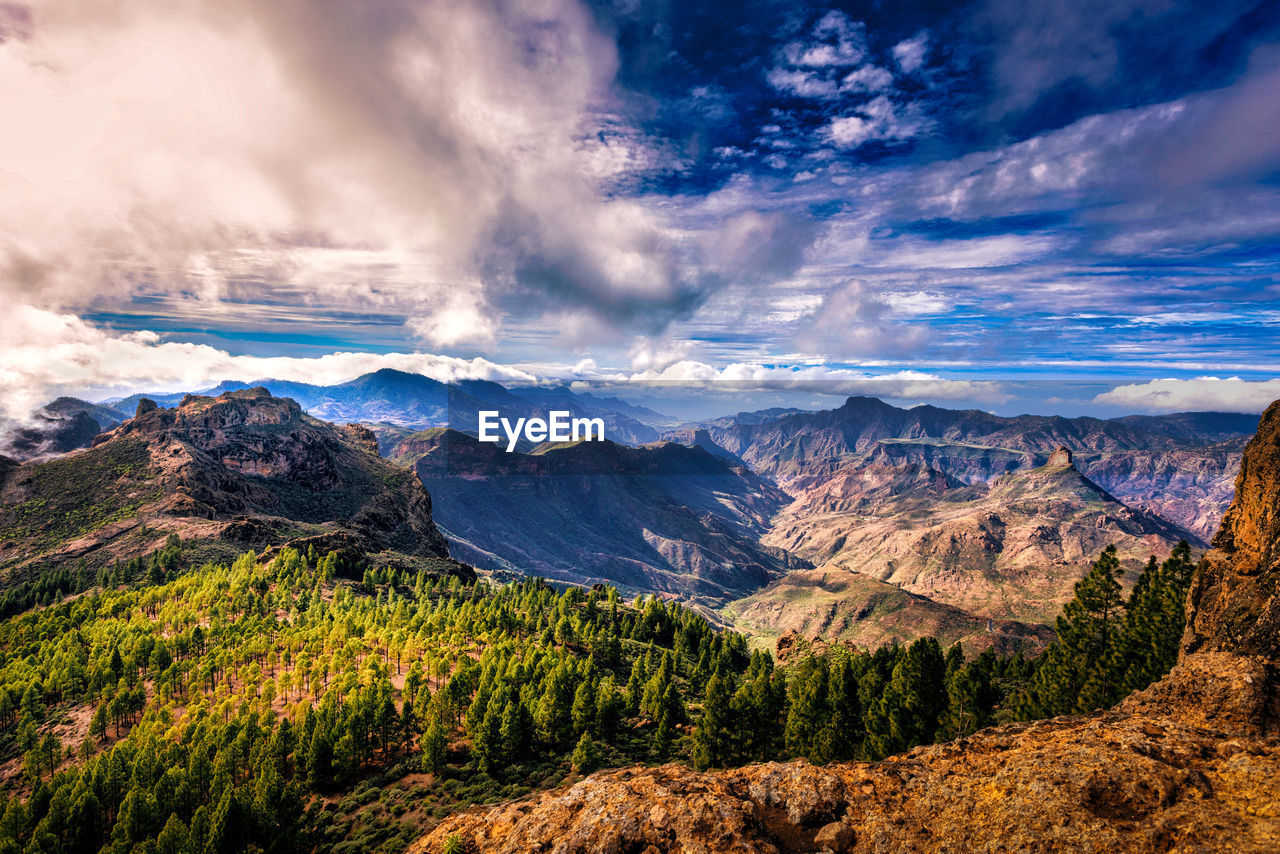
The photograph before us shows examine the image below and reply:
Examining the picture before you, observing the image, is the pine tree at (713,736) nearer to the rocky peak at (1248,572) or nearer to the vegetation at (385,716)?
the vegetation at (385,716)

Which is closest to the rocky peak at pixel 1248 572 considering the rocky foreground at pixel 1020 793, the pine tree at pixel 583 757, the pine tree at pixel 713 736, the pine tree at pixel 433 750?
the rocky foreground at pixel 1020 793

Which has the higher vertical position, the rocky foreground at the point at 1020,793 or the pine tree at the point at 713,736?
the rocky foreground at the point at 1020,793

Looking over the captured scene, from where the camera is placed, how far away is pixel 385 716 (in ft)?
260

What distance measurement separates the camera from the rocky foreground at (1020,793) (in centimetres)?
1669

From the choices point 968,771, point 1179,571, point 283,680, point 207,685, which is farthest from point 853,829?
point 207,685

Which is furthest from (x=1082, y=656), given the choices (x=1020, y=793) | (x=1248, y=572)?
(x=1020, y=793)

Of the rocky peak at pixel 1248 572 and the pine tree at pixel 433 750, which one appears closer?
the rocky peak at pixel 1248 572

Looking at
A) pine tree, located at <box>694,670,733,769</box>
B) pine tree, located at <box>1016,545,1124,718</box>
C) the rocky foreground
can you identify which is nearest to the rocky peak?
the rocky foreground

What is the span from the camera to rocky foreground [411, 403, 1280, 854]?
16.7 m

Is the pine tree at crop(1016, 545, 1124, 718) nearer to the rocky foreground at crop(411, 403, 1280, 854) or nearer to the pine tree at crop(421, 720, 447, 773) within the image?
the rocky foreground at crop(411, 403, 1280, 854)

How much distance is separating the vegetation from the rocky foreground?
42.1 meters

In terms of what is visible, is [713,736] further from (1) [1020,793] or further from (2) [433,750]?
(1) [1020,793]

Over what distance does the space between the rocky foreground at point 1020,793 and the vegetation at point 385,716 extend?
4209 cm

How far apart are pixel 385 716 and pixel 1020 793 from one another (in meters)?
88.2
